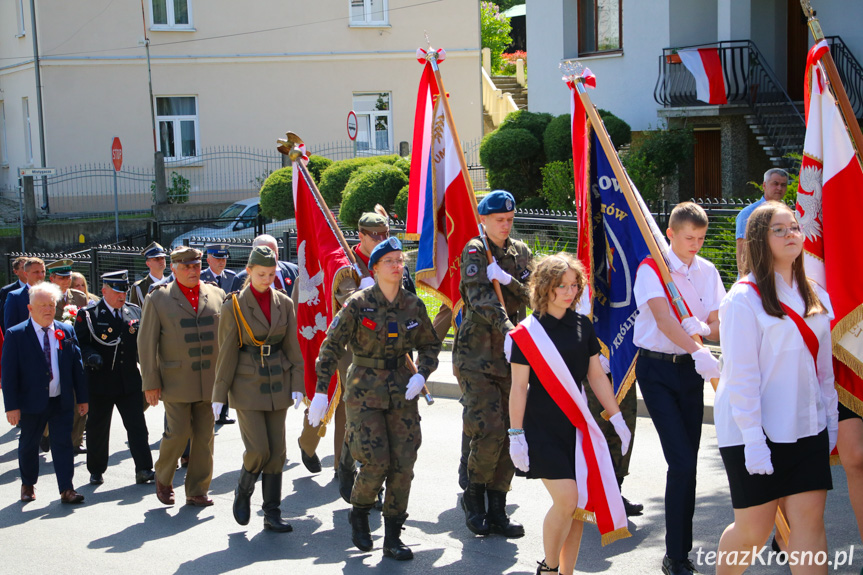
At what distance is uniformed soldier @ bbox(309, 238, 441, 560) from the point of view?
6.20 meters

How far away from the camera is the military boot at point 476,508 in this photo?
257 inches

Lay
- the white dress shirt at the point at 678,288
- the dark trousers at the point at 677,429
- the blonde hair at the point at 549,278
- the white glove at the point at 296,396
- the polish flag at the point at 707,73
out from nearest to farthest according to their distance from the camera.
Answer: the blonde hair at the point at 549,278 → the dark trousers at the point at 677,429 → the white dress shirt at the point at 678,288 → the white glove at the point at 296,396 → the polish flag at the point at 707,73

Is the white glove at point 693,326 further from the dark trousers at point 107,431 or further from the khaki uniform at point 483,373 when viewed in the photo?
the dark trousers at point 107,431

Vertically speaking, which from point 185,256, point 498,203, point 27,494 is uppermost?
point 498,203

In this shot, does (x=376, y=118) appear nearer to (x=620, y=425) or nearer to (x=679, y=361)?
(x=679, y=361)

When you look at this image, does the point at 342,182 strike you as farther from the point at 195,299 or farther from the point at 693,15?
the point at 195,299

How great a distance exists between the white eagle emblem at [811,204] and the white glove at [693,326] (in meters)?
0.87

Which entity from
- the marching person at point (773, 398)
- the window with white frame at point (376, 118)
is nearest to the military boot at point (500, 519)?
the marching person at point (773, 398)

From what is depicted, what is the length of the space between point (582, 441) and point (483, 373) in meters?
1.37

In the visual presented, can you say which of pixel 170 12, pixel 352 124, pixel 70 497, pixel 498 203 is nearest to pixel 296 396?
pixel 498 203

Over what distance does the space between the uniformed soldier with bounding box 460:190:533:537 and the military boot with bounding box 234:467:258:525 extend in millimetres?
1524

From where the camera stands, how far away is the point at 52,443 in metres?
8.01

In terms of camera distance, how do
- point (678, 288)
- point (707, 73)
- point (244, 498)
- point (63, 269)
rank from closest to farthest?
point (678, 288) → point (244, 498) → point (63, 269) → point (707, 73)

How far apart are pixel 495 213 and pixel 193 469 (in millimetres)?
3141
